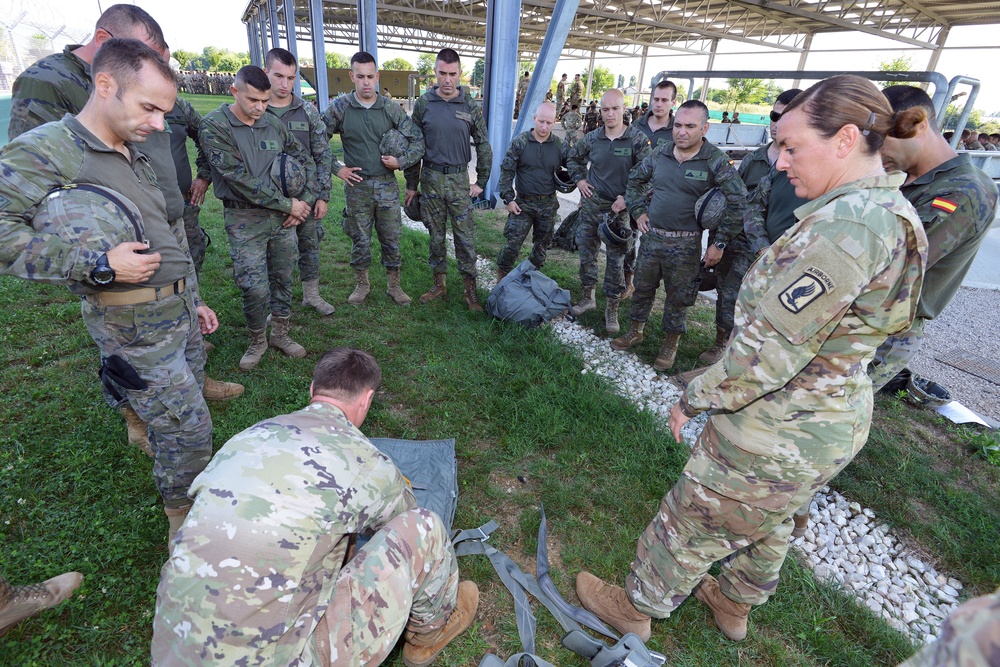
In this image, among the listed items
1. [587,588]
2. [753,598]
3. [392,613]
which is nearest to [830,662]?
[753,598]

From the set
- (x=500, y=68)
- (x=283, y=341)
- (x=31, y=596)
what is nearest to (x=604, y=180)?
(x=283, y=341)

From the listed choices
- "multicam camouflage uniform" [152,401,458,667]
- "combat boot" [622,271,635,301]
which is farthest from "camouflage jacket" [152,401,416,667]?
"combat boot" [622,271,635,301]

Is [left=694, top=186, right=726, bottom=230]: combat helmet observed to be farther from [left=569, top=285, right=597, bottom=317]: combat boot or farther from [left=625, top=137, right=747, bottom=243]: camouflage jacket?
[left=569, top=285, right=597, bottom=317]: combat boot

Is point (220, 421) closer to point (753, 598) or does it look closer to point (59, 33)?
point (753, 598)

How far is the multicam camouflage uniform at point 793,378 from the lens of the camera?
1.42 meters

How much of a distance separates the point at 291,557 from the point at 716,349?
4056 millimetres

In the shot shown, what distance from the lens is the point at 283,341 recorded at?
13.7ft

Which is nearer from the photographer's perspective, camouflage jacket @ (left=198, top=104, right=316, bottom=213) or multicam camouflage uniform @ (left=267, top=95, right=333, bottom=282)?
camouflage jacket @ (left=198, top=104, right=316, bottom=213)

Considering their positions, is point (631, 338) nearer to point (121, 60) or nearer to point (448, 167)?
point (448, 167)

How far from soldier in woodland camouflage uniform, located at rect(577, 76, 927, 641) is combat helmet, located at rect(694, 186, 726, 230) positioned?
7.32ft

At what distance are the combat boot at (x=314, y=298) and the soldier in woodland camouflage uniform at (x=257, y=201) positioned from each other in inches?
23.7

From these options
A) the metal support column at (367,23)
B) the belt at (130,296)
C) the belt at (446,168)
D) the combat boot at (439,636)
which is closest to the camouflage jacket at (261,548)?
the combat boot at (439,636)

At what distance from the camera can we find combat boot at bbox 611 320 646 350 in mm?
4613

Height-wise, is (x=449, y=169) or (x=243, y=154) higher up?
(x=243, y=154)
